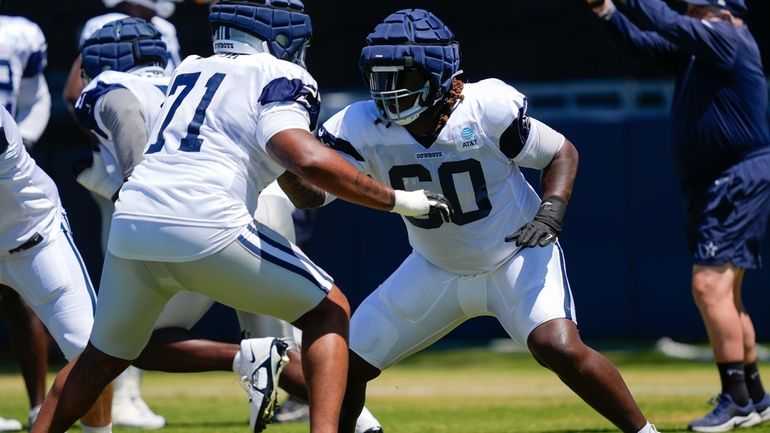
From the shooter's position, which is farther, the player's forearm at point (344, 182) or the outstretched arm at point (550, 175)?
the outstretched arm at point (550, 175)

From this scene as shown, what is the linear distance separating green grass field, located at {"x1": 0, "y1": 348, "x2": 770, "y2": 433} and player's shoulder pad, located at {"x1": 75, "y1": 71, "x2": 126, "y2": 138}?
175 centimetres

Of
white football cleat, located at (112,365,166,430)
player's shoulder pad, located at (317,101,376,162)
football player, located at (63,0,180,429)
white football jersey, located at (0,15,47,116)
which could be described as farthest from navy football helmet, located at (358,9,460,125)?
white football jersey, located at (0,15,47,116)

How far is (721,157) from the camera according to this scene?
24.2ft

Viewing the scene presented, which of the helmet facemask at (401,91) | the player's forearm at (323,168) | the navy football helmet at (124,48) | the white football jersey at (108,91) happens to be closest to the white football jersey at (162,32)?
the navy football helmet at (124,48)

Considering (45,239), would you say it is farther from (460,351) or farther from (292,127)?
(460,351)

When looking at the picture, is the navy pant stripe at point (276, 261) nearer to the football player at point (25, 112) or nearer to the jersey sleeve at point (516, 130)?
the jersey sleeve at point (516, 130)

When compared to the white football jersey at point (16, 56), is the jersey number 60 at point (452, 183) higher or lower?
higher

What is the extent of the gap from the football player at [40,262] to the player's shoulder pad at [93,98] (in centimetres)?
43

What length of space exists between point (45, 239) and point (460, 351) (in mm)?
6777

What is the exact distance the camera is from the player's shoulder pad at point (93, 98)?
6160 millimetres

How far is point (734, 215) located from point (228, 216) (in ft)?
11.1

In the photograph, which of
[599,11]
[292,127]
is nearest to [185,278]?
[292,127]

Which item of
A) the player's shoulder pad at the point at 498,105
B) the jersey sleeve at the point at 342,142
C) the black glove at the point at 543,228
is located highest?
the player's shoulder pad at the point at 498,105

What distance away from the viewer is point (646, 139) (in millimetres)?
11891
